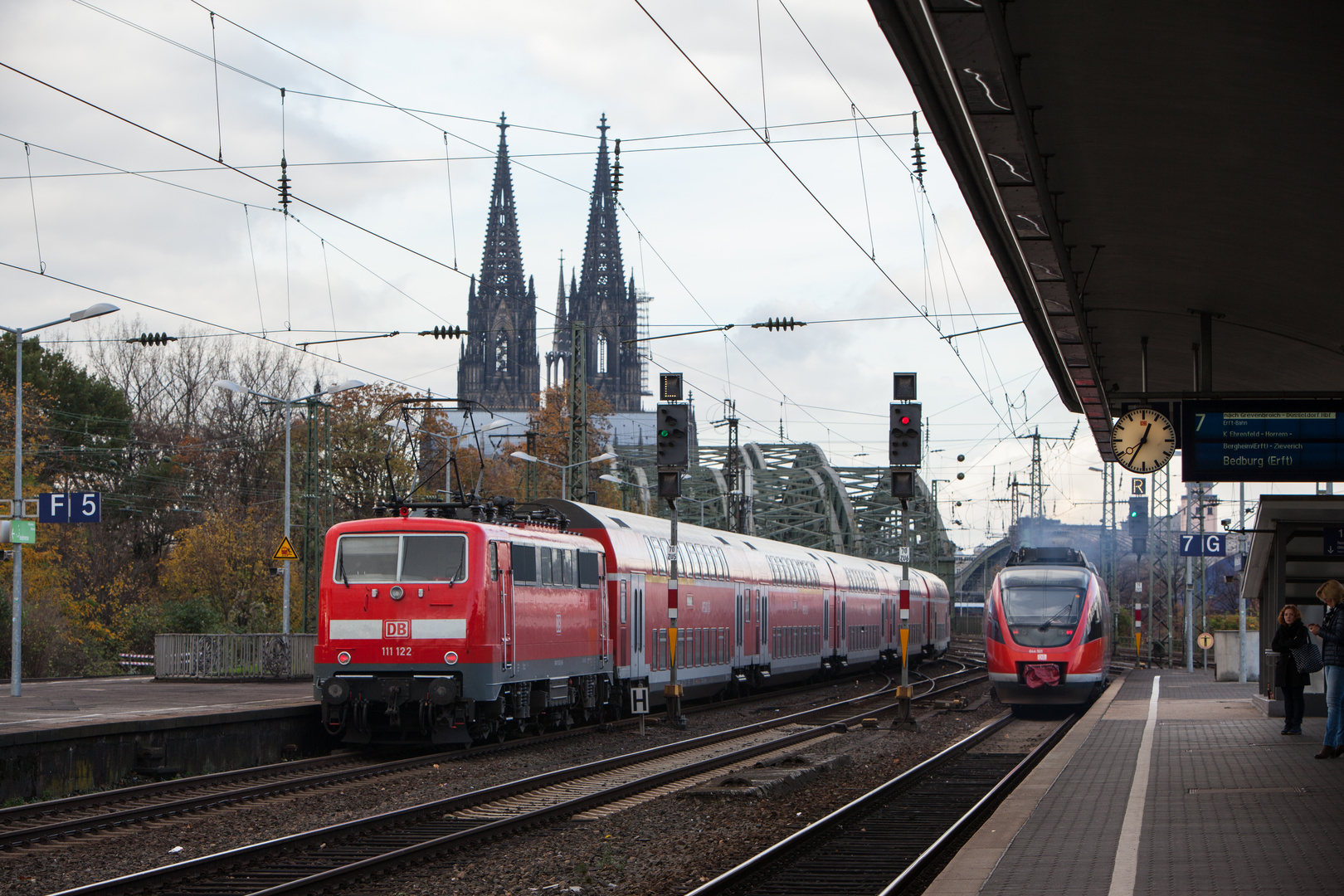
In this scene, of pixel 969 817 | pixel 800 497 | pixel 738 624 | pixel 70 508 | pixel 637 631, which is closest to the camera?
pixel 969 817

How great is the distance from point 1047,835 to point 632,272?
142461 mm

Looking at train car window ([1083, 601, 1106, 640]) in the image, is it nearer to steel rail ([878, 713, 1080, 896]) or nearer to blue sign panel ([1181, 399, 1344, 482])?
steel rail ([878, 713, 1080, 896])

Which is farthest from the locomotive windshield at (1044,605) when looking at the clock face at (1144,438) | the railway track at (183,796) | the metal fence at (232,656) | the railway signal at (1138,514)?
the railway signal at (1138,514)

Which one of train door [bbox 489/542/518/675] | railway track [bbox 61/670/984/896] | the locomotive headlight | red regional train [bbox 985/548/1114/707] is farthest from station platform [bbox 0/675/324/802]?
red regional train [bbox 985/548/1114/707]

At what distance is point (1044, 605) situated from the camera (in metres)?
25.7

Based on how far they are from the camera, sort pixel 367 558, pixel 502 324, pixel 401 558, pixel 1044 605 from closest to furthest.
Answer: 1. pixel 401 558
2. pixel 367 558
3. pixel 1044 605
4. pixel 502 324

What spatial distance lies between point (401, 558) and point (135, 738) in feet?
12.8

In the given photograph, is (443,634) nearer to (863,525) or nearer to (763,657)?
(763,657)

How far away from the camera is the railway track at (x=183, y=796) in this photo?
1247 cm

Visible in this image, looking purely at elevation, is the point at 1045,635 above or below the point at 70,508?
below

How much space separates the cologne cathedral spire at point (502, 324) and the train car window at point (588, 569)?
384 ft

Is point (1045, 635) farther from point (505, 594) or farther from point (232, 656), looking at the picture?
point (232, 656)

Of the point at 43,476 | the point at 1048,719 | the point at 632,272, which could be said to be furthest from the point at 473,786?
the point at 632,272

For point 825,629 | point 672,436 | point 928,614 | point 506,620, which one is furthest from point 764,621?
point 928,614
